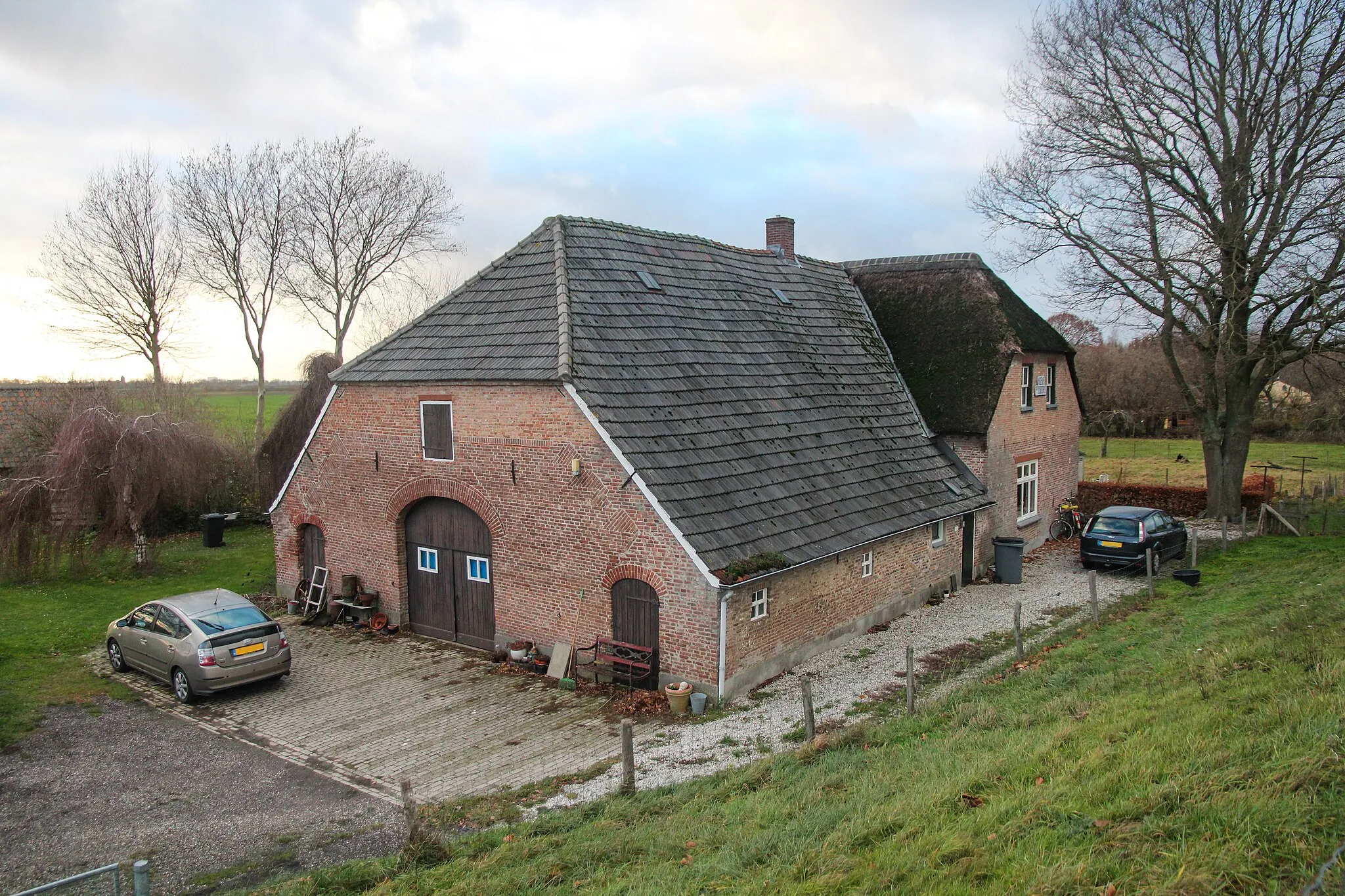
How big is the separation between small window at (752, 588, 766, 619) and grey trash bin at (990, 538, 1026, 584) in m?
9.77

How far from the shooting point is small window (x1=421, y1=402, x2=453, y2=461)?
635 inches

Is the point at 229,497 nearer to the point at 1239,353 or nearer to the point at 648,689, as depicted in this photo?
the point at 648,689

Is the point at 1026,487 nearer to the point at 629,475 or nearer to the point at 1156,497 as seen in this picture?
the point at 1156,497

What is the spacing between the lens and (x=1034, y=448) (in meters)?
24.2

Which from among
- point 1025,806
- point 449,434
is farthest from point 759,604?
point 1025,806

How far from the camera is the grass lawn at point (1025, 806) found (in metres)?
5.41

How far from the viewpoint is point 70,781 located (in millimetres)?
11266

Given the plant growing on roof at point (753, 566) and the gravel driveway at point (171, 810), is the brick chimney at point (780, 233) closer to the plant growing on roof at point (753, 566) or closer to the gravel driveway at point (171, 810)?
the plant growing on roof at point (753, 566)

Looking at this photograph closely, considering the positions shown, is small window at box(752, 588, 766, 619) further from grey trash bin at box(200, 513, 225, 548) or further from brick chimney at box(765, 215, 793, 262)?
grey trash bin at box(200, 513, 225, 548)

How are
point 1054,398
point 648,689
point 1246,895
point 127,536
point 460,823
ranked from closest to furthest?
point 1246,895 < point 460,823 < point 648,689 < point 127,536 < point 1054,398

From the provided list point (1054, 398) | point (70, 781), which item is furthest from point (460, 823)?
point (1054, 398)

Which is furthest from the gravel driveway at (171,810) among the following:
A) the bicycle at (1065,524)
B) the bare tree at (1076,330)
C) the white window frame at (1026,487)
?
the bare tree at (1076,330)

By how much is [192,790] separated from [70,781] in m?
1.76

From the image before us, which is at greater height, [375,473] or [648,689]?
[375,473]
